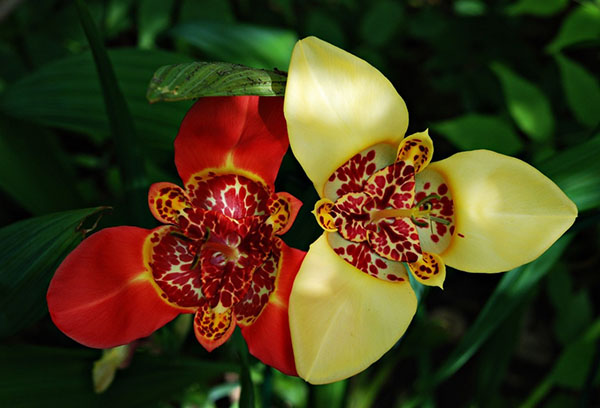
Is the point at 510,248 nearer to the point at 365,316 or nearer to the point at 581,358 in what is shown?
the point at 365,316

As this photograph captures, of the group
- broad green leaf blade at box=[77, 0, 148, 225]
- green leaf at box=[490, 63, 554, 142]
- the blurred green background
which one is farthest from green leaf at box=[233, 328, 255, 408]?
green leaf at box=[490, 63, 554, 142]

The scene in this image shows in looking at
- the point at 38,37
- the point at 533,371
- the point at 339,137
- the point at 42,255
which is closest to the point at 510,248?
the point at 339,137

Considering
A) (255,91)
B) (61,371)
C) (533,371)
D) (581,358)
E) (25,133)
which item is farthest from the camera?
(533,371)

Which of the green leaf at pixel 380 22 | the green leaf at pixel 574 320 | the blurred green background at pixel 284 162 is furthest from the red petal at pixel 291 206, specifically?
the green leaf at pixel 574 320

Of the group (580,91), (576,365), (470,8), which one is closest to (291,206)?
(580,91)

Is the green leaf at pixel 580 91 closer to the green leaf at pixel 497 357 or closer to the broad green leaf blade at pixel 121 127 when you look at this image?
the green leaf at pixel 497 357

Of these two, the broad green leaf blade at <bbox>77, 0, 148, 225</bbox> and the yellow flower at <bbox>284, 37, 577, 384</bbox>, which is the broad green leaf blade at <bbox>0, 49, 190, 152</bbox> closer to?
the broad green leaf blade at <bbox>77, 0, 148, 225</bbox>

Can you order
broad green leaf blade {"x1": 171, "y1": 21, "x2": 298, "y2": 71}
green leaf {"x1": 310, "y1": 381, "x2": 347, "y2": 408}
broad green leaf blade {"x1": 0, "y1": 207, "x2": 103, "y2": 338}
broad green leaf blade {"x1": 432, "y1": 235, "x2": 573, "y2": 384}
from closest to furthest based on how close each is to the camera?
broad green leaf blade {"x1": 0, "y1": 207, "x2": 103, "y2": 338}, broad green leaf blade {"x1": 432, "y1": 235, "x2": 573, "y2": 384}, broad green leaf blade {"x1": 171, "y1": 21, "x2": 298, "y2": 71}, green leaf {"x1": 310, "y1": 381, "x2": 347, "y2": 408}
